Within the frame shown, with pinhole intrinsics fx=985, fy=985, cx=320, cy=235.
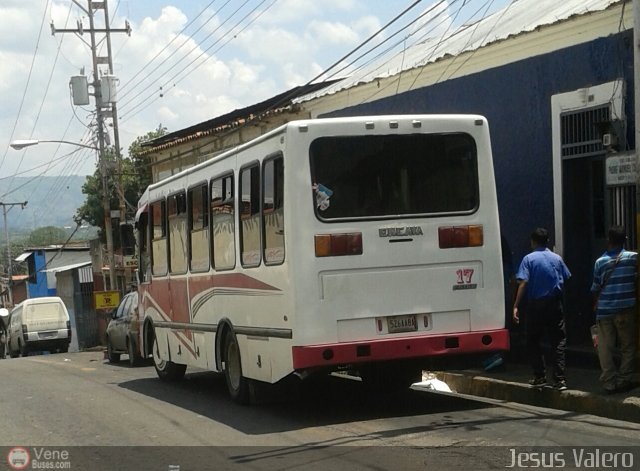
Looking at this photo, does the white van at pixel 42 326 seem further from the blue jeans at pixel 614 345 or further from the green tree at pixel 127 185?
the blue jeans at pixel 614 345

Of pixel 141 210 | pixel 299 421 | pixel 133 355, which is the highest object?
pixel 141 210

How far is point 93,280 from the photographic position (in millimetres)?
55531

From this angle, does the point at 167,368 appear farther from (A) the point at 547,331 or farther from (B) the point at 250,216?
(A) the point at 547,331

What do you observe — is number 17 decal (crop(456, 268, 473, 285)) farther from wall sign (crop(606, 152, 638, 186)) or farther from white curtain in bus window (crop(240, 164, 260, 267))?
white curtain in bus window (crop(240, 164, 260, 267))

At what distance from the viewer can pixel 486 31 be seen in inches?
656

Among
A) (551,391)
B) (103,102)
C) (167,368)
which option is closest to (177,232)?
(167,368)

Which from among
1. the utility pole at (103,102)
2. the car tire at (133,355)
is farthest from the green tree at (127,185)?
the car tire at (133,355)

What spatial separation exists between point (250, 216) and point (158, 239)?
4650mm

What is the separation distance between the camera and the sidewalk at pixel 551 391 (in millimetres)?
9711

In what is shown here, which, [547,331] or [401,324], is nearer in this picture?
[401,324]

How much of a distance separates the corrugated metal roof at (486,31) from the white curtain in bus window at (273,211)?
4.89 m

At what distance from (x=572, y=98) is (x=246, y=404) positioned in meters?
5.79

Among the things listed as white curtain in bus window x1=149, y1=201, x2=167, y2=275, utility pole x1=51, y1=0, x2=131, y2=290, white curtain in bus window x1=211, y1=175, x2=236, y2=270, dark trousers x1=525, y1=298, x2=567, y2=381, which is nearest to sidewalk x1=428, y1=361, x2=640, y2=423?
dark trousers x1=525, y1=298, x2=567, y2=381

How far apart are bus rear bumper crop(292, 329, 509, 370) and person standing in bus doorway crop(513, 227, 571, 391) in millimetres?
475
